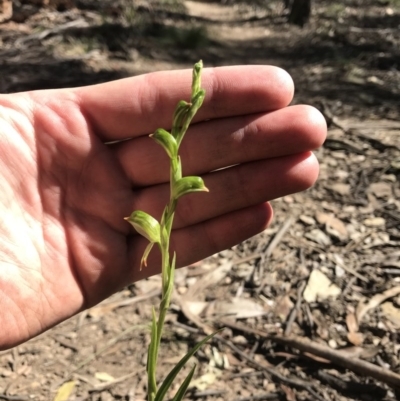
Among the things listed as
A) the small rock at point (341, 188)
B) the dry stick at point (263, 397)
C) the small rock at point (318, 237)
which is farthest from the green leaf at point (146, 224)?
the small rock at point (341, 188)

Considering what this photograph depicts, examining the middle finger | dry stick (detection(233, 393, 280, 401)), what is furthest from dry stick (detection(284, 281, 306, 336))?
the middle finger

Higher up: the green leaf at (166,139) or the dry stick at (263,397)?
the green leaf at (166,139)

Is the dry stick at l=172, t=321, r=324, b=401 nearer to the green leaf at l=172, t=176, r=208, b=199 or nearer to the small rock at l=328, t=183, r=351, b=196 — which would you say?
the green leaf at l=172, t=176, r=208, b=199

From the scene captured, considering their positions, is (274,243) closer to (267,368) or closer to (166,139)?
(267,368)

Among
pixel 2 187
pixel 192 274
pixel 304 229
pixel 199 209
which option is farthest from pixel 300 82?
pixel 2 187

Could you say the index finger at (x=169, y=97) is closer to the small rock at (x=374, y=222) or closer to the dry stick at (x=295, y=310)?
the dry stick at (x=295, y=310)

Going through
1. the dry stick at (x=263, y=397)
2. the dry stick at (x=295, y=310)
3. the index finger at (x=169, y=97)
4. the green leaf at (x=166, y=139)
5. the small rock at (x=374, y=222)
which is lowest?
the dry stick at (x=263, y=397)

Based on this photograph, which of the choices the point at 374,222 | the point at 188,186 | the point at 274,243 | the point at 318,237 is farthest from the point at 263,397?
the point at 374,222
